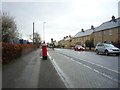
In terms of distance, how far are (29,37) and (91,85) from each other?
67.4 metres

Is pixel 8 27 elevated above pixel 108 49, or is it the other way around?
pixel 8 27

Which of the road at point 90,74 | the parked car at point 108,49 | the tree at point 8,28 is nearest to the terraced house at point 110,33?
the parked car at point 108,49

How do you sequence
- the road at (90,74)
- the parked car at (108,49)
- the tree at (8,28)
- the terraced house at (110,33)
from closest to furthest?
the road at (90,74) → the parked car at (108,49) → the tree at (8,28) → the terraced house at (110,33)

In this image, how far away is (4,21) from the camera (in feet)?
85.7

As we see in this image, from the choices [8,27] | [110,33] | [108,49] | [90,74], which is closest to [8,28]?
[8,27]

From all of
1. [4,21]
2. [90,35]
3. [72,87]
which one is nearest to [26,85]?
[72,87]

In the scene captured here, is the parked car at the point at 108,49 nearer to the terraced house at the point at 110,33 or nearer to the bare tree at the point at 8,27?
the terraced house at the point at 110,33

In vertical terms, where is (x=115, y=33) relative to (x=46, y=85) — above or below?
above

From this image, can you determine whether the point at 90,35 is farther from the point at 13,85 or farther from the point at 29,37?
the point at 13,85

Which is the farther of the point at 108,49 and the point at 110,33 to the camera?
the point at 110,33

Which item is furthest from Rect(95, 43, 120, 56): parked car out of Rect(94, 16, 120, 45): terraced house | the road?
Rect(94, 16, 120, 45): terraced house

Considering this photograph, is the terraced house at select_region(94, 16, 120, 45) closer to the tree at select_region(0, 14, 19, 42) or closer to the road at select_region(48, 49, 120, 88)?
the tree at select_region(0, 14, 19, 42)

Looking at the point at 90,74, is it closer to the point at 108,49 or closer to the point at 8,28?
the point at 108,49

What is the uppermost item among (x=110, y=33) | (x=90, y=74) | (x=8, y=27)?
(x=8, y=27)
